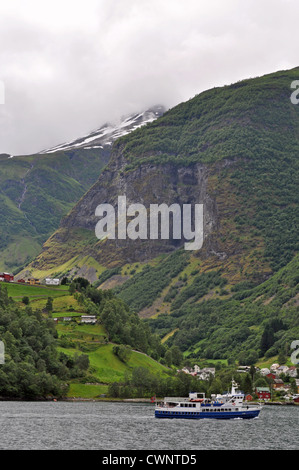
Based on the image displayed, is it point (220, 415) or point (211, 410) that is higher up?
point (211, 410)

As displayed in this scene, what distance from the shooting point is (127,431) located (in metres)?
138

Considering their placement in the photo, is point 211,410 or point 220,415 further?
point 211,410

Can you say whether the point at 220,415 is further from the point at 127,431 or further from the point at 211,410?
the point at 127,431

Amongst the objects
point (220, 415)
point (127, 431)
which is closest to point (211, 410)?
point (220, 415)

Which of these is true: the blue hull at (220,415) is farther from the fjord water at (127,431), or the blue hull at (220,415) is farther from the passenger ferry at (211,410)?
the fjord water at (127,431)

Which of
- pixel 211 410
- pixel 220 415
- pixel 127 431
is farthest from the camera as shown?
pixel 211 410

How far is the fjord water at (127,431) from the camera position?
397 feet

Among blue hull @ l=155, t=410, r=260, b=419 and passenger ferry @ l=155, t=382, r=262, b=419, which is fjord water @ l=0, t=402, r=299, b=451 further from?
passenger ferry @ l=155, t=382, r=262, b=419

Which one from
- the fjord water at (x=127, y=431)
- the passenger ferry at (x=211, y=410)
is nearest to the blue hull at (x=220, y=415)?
the passenger ferry at (x=211, y=410)
